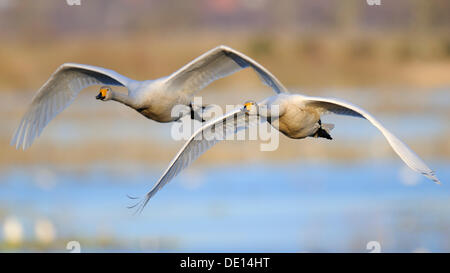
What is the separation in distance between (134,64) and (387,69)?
7820 mm

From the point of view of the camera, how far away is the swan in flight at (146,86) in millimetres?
10859

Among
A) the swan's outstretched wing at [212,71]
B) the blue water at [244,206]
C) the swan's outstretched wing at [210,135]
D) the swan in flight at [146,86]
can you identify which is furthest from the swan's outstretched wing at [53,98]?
the blue water at [244,206]

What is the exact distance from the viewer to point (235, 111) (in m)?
9.97

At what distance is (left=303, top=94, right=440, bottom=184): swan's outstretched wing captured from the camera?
881 cm

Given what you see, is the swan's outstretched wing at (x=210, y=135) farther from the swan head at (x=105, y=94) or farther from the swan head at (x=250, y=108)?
the swan head at (x=105, y=94)

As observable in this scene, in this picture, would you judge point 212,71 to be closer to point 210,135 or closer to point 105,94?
point 210,135

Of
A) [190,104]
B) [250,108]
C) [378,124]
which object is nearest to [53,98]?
[190,104]

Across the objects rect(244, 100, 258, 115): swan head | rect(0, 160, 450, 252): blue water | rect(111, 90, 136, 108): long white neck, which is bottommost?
rect(0, 160, 450, 252): blue water

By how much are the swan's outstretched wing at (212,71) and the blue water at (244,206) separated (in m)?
5.34

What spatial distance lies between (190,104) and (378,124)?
9.47ft

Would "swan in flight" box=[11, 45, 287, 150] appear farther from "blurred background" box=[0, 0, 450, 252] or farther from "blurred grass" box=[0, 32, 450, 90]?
"blurred grass" box=[0, 32, 450, 90]

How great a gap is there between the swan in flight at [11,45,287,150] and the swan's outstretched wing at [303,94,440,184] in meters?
0.87

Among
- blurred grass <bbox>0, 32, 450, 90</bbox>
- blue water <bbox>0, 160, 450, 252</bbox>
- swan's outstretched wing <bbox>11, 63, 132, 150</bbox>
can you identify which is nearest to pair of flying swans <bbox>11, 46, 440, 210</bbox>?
swan's outstretched wing <bbox>11, 63, 132, 150</bbox>
